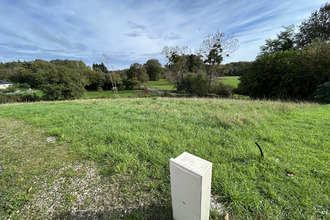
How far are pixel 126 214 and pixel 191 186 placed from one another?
979 millimetres

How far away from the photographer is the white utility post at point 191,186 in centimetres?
105

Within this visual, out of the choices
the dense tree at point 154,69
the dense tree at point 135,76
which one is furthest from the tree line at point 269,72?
the dense tree at point 154,69

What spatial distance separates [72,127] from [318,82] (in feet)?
60.4

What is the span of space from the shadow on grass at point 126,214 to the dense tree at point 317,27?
25366mm

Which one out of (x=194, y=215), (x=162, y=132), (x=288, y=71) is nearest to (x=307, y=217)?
(x=194, y=215)

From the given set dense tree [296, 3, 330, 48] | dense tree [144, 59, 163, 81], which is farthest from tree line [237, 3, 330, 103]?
dense tree [144, 59, 163, 81]

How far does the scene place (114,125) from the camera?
4102 mm

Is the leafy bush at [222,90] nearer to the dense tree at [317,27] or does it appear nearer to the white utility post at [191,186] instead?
the dense tree at [317,27]

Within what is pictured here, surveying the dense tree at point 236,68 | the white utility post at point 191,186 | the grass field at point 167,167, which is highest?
the dense tree at point 236,68

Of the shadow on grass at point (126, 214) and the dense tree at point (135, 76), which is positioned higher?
the dense tree at point (135, 76)

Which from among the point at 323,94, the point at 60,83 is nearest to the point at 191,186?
the point at 323,94

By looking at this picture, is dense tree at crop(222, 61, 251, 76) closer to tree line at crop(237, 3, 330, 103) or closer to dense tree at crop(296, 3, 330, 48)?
tree line at crop(237, 3, 330, 103)

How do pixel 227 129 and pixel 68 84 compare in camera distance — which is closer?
pixel 227 129

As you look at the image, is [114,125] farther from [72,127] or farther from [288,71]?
[288,71]
